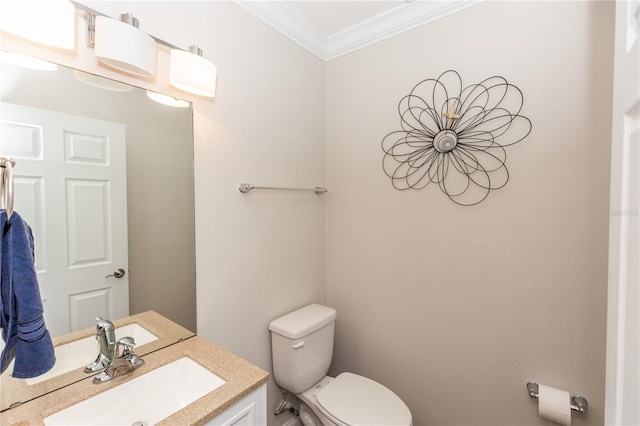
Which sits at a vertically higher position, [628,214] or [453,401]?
[628,214]

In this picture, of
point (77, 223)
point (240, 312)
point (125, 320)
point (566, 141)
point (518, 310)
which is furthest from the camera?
point (240, 312)

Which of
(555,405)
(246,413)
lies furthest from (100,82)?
(555,405)

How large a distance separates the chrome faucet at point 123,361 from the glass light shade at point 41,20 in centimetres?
95

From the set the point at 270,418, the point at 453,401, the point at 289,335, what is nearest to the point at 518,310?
the point at 453,401

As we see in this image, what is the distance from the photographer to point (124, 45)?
0.95 m

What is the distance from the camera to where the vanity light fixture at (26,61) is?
819mm

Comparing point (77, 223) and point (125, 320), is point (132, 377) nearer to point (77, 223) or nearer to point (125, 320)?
point (125, 320)

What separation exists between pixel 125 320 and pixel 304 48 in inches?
65.0

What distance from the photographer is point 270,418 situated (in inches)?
64.2

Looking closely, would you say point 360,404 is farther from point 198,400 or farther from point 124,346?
point 124,346

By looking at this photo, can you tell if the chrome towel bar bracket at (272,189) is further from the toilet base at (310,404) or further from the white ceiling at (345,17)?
the toilet base at (310,404)

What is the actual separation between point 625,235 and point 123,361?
1.47 m

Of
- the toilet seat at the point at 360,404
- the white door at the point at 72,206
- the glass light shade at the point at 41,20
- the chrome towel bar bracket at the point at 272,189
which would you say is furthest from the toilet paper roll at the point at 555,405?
the glass light shade at the point at 41,20

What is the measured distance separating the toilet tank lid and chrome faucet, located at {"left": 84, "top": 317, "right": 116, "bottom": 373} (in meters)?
0.74
